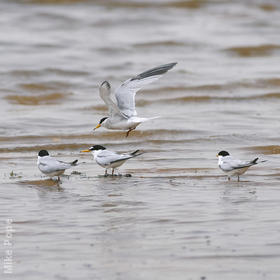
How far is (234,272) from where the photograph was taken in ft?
17.9

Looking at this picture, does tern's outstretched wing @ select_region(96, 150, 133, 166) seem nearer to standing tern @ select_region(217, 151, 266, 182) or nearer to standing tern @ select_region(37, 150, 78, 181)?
standing tern @ select_region(37, 150, 78, 181)

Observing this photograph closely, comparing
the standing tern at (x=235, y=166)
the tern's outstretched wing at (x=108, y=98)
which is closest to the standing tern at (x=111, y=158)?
the tern's outstretched wing at (x=108, y=98)

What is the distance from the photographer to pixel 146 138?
12.9m

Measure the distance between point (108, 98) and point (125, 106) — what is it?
92 centimetres

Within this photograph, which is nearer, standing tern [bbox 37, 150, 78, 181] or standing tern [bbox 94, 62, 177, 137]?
standing tern [bbox 37, 150, 78, 181]

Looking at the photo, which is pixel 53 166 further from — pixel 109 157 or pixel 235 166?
pixel 235 166

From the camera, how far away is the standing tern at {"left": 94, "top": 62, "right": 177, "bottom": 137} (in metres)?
10.7

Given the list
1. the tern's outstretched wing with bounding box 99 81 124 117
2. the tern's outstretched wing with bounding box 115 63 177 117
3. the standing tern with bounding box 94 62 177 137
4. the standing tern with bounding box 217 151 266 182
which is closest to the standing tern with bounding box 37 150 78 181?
the tern's outstretched wing with bounding box 99 81 124 117

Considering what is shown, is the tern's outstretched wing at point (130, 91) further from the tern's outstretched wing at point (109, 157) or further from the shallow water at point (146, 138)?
the tern's outstretched wing at point (109, 157)

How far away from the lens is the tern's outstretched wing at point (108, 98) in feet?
31.9

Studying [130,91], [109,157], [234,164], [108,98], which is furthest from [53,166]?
[130,91]

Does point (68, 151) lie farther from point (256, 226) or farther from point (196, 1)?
point (196, 1)

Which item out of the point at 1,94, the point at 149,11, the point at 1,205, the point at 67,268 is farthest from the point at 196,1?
the point at 67,268

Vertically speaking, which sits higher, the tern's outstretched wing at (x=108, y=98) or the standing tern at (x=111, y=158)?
the tern's outstretched wing at (x=108, y=98)
